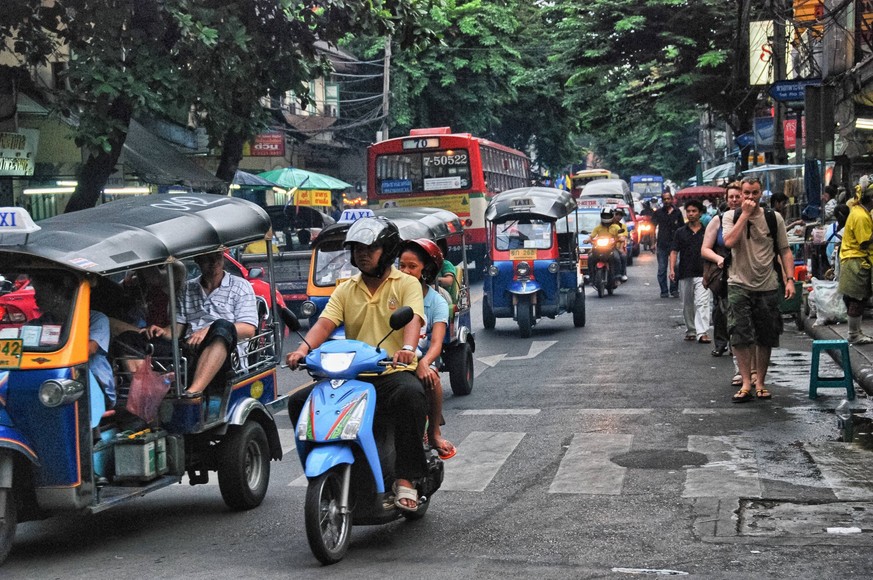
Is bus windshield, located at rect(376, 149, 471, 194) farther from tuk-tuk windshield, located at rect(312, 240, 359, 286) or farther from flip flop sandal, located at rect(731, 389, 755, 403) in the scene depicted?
flip flop sandal, located at rect(731, 389, 755, 403)

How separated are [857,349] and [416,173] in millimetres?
17370

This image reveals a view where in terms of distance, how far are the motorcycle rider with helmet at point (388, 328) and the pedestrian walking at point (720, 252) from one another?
212 inches

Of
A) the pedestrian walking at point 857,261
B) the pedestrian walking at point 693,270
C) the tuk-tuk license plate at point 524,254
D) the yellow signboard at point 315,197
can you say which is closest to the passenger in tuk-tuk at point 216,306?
the pedestrian walking at point 857,261

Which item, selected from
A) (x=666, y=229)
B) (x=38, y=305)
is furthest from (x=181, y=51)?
(x=666, y=229)

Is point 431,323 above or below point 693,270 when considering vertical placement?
above

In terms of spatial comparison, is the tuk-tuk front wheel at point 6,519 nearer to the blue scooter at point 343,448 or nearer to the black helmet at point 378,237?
the blue scooter at point 343,448

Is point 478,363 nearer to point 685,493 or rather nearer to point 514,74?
point 685,493

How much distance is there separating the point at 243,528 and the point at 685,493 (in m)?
2.77

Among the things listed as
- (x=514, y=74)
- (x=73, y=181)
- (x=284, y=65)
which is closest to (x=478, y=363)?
(x=284, y=65)

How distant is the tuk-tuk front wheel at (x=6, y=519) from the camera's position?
6105 mm

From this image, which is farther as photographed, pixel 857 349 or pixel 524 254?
pixel 524 254

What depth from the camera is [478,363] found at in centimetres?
1505

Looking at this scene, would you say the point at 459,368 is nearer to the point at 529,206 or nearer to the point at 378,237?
the point at 378,237

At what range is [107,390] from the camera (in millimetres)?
6867
